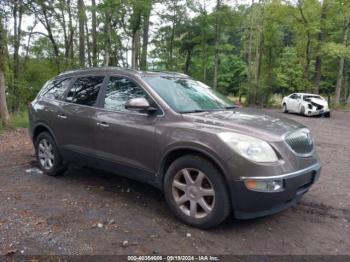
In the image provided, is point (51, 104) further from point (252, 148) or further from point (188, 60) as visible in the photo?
point (188, 60)

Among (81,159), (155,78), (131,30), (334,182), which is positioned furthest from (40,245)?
(131,30)

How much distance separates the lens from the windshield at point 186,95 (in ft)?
13.6

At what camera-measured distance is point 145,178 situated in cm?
416

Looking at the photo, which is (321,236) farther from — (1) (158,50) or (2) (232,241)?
(1) (158,50)

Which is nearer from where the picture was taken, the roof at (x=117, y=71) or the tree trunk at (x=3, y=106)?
the roof at (x=117, y=71)

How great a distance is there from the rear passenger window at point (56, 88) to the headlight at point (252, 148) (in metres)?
3.24

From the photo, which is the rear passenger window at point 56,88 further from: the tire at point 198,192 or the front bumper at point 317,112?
the front bumper at point 317,112

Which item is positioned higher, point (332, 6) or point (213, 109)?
point (332, 6)

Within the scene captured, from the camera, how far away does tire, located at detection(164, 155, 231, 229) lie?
11.3 ft

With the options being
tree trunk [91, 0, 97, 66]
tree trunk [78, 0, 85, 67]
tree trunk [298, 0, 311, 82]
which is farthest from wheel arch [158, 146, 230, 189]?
tree trunk [298, 0, 311, 82]

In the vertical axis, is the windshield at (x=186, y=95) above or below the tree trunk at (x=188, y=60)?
below

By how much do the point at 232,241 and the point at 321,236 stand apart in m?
1.01

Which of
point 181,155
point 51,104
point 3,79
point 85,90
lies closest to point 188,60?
point 3,79

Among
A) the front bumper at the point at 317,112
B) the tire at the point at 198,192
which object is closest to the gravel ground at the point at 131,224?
the tire at the point at 198,192
